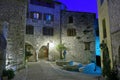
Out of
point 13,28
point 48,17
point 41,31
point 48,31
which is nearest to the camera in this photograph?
point 13,28

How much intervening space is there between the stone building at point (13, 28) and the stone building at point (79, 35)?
11.3m

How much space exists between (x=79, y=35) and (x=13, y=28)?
13.6m

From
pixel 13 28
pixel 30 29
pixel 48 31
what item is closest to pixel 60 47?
pixel 48 31

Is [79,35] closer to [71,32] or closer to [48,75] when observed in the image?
[71,32]

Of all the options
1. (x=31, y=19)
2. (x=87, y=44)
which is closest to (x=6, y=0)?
(x=31, y=19)

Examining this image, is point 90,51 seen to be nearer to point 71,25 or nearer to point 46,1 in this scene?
point 71,25

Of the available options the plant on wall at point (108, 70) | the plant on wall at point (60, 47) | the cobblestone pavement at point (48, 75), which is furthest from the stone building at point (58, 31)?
the plant on wall at point (108, 70)

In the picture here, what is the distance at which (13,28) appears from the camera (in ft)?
36.8

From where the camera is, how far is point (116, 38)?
7832mm

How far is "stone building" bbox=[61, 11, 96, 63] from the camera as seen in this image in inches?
871

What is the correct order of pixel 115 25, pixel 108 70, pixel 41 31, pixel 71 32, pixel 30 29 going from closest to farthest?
pixel 115 25 < pixel 108 70 < pixel 30 29 < pixel 41 31 < pixel 71 32

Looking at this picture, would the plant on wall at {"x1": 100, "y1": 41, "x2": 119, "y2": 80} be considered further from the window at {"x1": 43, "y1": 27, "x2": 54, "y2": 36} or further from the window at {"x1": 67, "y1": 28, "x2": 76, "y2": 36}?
the window at {"x1": 43, "y1": 27, "x2": 54, "y2": 36}

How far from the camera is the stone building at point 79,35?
22125mm

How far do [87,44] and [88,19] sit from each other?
4452 millimetres
